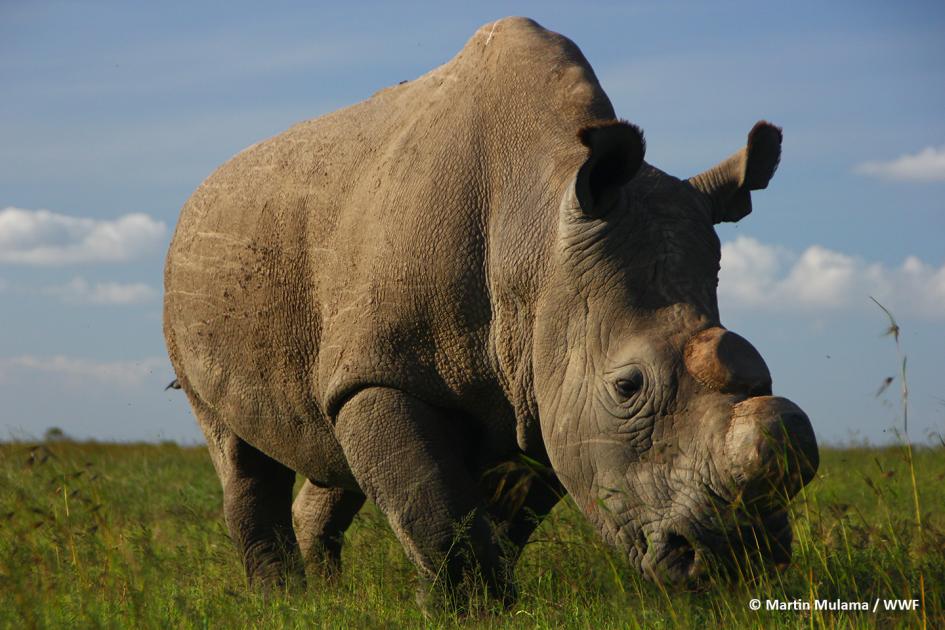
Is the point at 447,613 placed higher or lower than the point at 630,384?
lower

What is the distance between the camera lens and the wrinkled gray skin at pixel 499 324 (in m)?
4.89

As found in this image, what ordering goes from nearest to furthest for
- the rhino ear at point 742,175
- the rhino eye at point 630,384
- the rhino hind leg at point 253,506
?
1. the rhino eye at point 630,384
2. the rhino ear at point 742,175
3. the rhino hind leg at point 253,506

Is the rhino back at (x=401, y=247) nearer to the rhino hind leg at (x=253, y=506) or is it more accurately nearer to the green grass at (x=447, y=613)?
the rhino hind leg at (x=253, y=506)

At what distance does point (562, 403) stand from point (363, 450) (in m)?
1.08

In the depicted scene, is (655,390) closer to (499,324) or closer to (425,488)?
(499,324)

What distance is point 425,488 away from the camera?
560 cm

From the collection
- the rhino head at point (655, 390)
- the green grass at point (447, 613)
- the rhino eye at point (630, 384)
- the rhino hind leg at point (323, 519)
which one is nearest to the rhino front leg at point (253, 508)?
the green grass at point (447, 613)

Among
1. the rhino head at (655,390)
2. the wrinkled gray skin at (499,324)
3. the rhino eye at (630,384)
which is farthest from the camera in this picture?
the rhino eye at (630,384)

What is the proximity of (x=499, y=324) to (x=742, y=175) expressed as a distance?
54.4 inches

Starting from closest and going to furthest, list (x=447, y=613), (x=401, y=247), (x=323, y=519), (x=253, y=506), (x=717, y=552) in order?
(x=717, y=552) < (x=447, y=613) < (x=401, y=247) < (x=253, y=506) < (x=323, y=519)

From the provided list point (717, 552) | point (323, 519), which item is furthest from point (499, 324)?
point (323, 519)

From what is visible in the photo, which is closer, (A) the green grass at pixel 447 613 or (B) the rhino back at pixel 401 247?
(A) the green grass at pixel 447 613

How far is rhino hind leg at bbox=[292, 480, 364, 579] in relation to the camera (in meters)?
8.24

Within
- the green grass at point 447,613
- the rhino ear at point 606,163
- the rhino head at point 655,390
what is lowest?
the green grass at point 447,613
